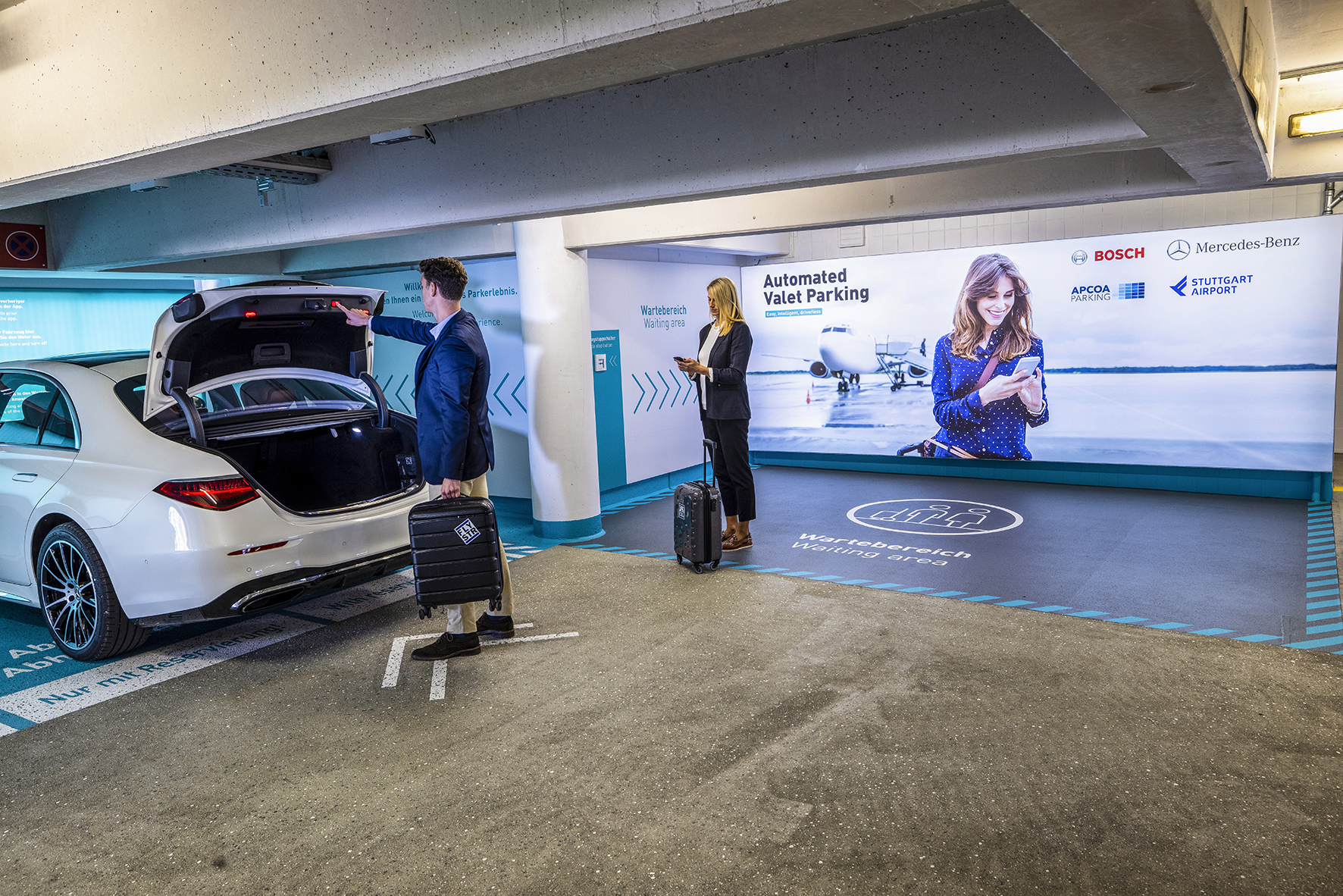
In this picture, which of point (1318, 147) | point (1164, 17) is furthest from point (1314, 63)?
point (1164, 17)

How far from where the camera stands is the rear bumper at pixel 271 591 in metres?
4.11

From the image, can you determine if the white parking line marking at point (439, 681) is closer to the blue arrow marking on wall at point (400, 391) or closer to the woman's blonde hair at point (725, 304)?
the woman's blonde hair at point (725, 304)

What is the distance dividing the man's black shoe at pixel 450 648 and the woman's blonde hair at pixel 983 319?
6588 mm

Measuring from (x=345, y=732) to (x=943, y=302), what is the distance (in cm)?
760

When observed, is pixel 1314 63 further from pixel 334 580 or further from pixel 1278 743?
pixel 334 580

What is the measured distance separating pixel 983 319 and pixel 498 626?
6528 millimetres

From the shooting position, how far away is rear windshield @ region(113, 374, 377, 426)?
196 inches

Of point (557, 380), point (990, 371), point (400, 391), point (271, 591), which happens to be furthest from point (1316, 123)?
point (400, 391)

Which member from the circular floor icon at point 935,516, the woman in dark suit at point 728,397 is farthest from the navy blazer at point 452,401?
the circular floor icon at point 935,516

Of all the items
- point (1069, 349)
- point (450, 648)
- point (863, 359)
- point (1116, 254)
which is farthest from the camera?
point (863, 359)

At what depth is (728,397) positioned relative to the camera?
20.7 feet

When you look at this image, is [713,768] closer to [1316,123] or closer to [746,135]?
[746,135]

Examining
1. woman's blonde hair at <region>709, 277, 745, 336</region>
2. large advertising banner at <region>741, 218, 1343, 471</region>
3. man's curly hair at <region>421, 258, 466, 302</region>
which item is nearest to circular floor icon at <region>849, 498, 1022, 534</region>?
large advertising banner at <region>741, 218, 1343, 471</region>

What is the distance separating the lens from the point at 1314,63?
4629 millimetres
